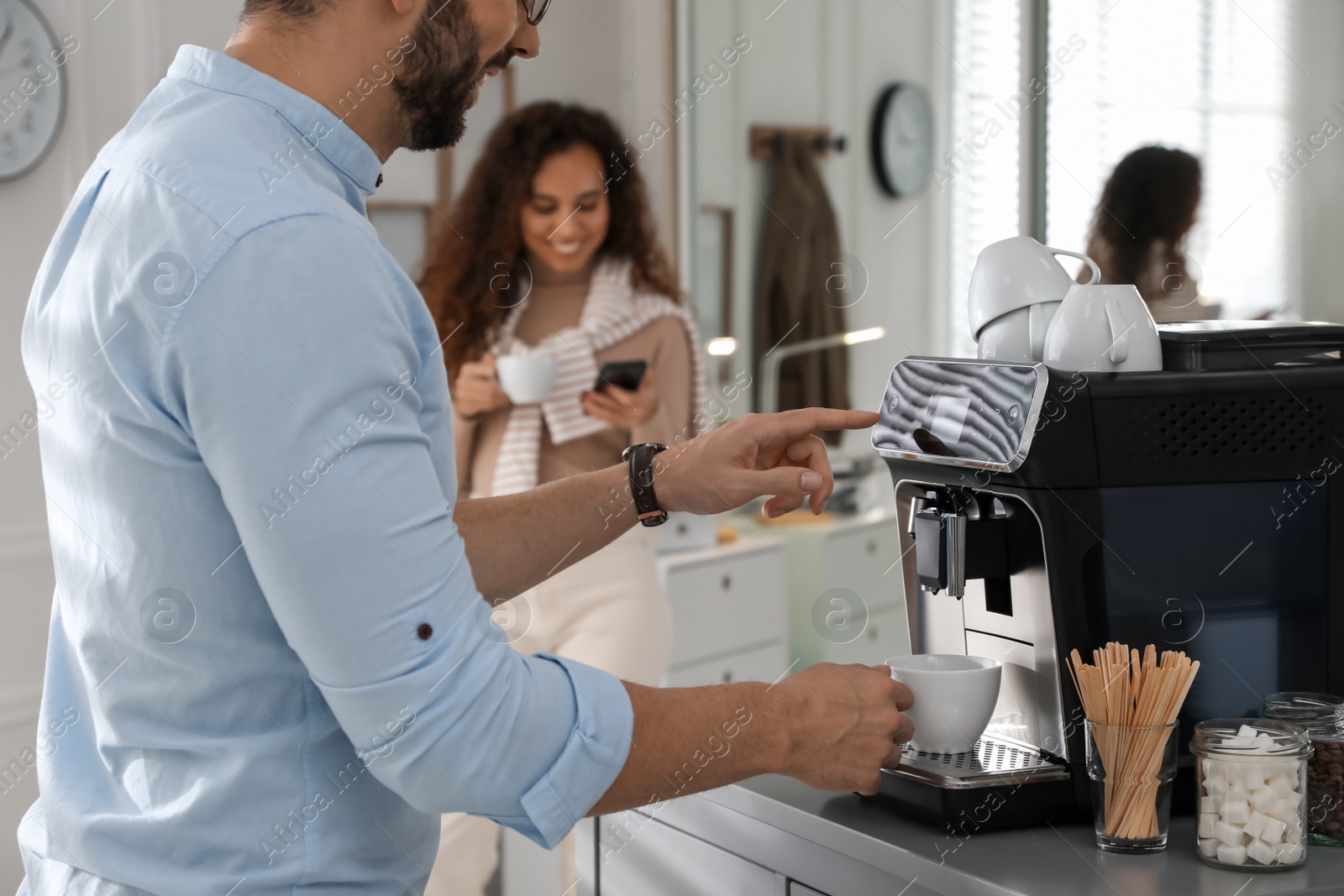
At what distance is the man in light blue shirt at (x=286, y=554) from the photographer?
683 millimetres

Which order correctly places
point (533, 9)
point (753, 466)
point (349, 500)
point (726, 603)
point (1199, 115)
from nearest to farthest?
point (349, 500), point (533, 9), point (753, 466), point (1199, 115), point (726, 603)

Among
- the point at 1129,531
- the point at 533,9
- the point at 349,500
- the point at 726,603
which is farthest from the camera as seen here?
the point at 726,603

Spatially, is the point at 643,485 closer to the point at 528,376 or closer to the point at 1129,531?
the point at 1129,531

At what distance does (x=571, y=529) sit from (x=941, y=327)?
2473mm

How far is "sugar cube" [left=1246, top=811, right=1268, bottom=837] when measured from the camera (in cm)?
79

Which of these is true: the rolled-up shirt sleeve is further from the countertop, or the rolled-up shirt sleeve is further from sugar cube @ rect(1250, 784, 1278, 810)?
sugar cube @ rect(1250, 784, 1278, 810)

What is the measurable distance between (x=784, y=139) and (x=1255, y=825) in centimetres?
285

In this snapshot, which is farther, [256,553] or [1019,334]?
[1019,334]

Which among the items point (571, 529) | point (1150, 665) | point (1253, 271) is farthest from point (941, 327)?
point (1150, 665)

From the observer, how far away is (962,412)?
953mm

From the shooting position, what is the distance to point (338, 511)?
2.20 feet

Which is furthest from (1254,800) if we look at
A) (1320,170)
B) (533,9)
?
(1320,170)

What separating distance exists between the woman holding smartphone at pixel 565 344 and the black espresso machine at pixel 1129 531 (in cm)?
133

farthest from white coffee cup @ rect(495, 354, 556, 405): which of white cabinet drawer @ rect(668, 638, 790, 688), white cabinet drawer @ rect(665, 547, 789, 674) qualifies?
white cabinet drawer @ rect(668, 638, 790, 688)
